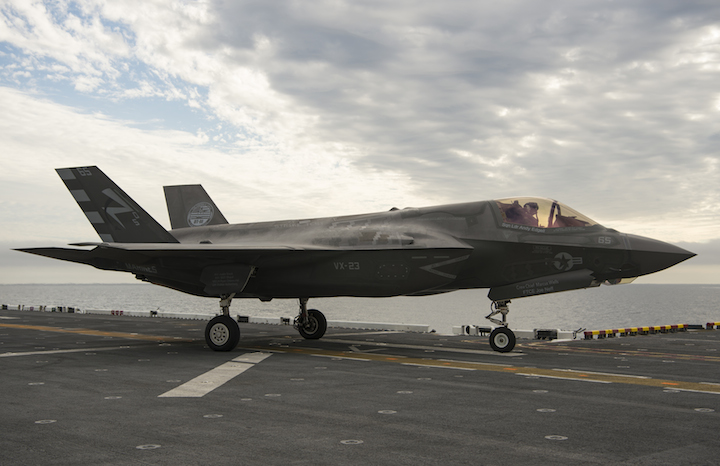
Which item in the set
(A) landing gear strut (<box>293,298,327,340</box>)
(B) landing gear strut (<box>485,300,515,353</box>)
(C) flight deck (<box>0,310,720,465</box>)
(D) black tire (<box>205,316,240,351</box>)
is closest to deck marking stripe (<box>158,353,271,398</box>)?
(C) flight deck (<box>0,310,720,465</box>)

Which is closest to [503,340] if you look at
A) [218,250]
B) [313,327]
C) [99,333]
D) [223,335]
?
[313,327]

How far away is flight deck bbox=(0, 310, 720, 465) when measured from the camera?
5379 mm

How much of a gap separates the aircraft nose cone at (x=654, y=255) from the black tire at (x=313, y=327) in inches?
384

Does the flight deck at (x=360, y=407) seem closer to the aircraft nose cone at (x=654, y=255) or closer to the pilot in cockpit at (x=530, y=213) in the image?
the aircraft nose cone at (x=654, y=255)

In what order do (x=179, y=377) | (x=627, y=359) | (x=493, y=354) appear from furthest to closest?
(x=493, y=354) → (x=627, y=359) → (x=179, y=377)

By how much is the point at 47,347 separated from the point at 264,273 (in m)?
6.48

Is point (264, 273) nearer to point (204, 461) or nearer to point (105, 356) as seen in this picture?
point (105, 356)

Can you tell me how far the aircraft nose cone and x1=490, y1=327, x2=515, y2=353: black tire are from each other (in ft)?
11.6

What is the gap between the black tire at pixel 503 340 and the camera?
1416 cm

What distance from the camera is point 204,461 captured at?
16.7ft

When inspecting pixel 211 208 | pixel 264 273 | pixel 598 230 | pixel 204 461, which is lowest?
pixel 204 461

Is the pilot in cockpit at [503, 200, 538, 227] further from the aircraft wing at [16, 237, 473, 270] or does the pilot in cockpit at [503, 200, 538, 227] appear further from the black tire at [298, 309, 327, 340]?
the black tire at [298, 309, 327, 340]

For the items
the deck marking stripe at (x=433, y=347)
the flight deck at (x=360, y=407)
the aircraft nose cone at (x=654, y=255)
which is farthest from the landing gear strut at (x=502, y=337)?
the aircraft nose cone at (x=654, y=255)

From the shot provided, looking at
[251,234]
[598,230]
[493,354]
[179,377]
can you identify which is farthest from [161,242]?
[598,230]
